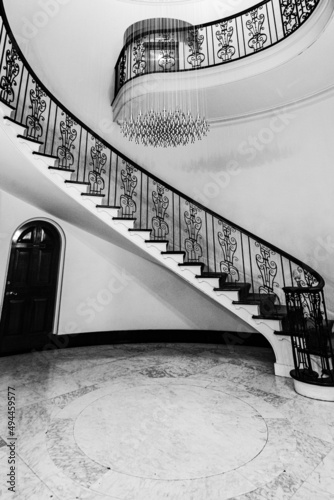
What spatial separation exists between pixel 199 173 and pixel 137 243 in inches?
97.8

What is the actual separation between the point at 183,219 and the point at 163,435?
159 inches

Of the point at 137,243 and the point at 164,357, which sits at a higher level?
the point at 137,243

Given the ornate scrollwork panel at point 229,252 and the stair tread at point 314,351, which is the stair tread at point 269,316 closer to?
the stair tread at point 314,351

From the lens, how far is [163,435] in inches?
80.5

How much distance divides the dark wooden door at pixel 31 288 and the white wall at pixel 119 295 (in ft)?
0.64

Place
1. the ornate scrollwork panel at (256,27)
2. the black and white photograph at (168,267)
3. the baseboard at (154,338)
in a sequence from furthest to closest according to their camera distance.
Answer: the ornate scrollwork panel at (256,27) < the baseboard at (154,338) < the black and white photograph at (168,267)

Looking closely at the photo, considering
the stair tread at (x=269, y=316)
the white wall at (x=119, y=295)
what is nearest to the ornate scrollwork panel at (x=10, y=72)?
the white wall at (x=119, y=295)

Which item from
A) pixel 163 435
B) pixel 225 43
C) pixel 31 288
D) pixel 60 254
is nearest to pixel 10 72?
pixel 60 254

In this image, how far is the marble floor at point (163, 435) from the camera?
1.54 meters

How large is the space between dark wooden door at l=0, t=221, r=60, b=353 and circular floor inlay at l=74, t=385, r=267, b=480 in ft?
7.31

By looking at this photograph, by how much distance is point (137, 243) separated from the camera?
3.91 metres

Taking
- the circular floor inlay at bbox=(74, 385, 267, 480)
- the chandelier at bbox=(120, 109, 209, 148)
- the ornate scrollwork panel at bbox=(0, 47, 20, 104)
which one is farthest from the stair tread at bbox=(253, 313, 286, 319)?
the ornate scrollwork panel at bbox=(0, 47, 20, 104)

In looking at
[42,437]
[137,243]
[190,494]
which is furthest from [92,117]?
[190,494]

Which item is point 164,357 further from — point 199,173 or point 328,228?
point 199,173
